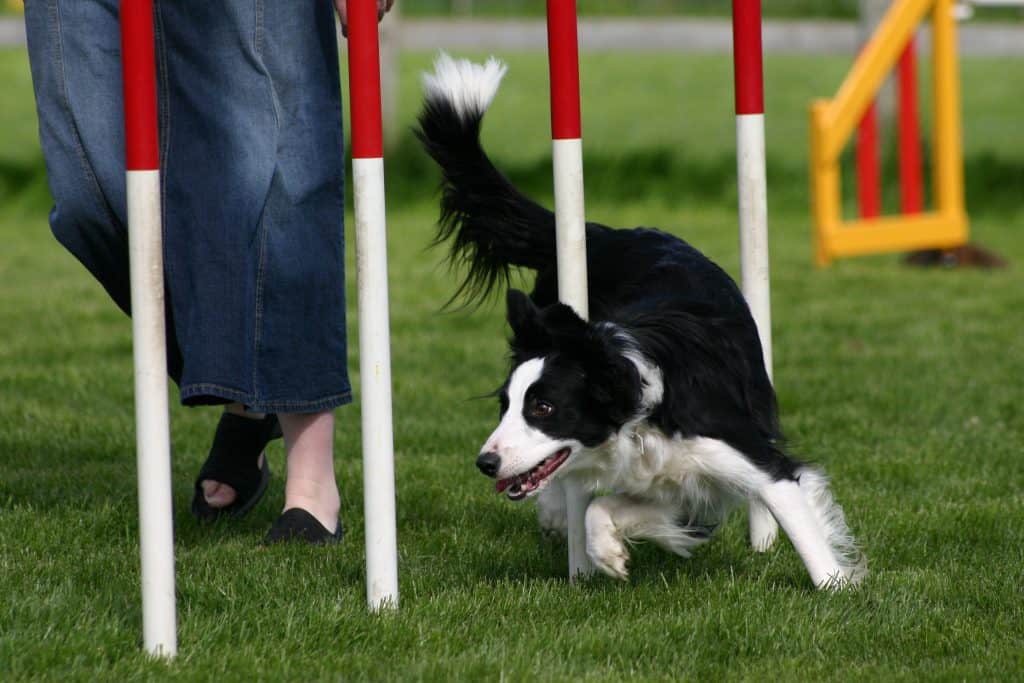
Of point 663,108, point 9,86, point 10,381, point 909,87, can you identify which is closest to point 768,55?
point 663,108

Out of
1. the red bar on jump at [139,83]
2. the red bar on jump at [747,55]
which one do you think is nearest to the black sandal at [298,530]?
the red bar on jump at [139,83]

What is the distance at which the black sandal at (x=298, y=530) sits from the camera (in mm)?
3840

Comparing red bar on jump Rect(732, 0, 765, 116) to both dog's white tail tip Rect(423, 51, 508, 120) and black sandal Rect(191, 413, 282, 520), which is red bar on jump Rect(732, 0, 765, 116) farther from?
black sandal Rect(191, 413, 282, 520)

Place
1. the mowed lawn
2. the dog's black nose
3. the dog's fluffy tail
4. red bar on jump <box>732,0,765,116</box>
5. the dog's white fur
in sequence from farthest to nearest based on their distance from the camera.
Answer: the dog's fluffy tail → red bar on jump <box>732,0,765,116</box> → the dog's white fur → the dog's black nose → the mowed lawn

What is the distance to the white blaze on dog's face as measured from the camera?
3.24 metres

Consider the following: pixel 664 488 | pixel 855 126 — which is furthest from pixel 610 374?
pixel 855 126

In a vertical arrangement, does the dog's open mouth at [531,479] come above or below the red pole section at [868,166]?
below

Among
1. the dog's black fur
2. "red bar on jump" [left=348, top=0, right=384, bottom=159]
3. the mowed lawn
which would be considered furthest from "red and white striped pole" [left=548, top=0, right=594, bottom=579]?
the mowed lawn

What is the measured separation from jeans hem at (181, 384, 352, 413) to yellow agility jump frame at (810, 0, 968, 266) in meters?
6.15

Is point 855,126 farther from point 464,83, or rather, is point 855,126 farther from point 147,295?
point 147,295

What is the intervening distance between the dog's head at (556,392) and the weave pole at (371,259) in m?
0.29

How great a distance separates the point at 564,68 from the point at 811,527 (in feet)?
3.97

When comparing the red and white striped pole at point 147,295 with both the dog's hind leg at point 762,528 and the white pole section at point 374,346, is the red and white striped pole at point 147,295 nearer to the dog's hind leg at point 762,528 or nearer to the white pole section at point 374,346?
the white pole section at point 374,346

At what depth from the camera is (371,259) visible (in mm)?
3000
